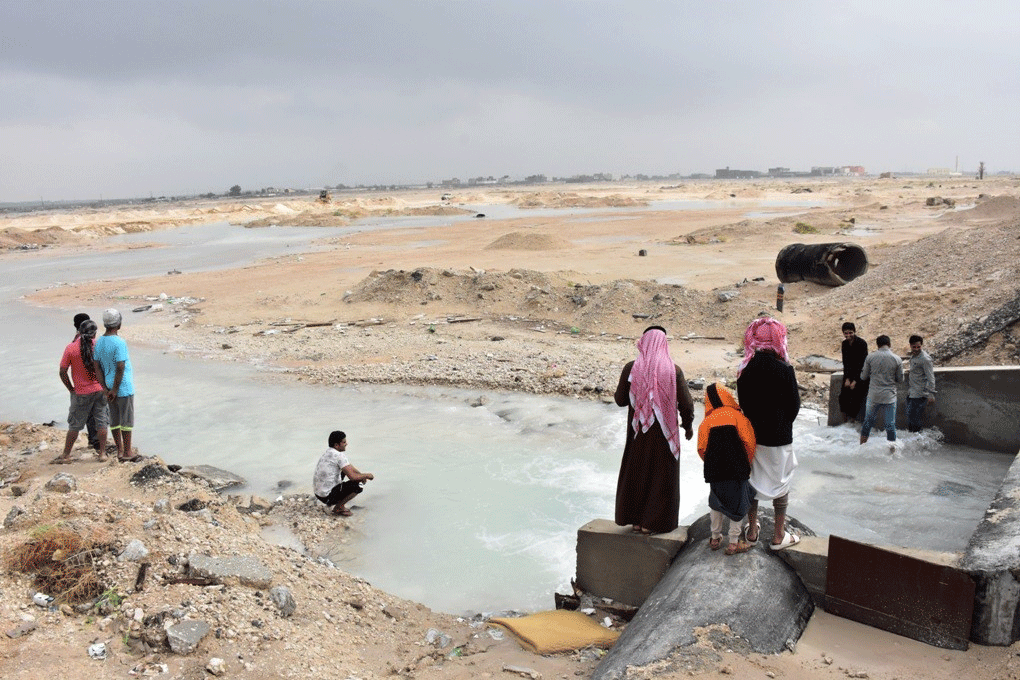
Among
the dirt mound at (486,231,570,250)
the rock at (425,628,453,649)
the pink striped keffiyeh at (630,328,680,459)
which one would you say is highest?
the dirt mound at (486,231,570,250)

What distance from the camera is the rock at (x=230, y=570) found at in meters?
4.72

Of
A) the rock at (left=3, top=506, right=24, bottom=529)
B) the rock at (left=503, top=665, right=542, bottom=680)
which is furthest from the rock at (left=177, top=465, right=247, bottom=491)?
the rock at (left=503, top=665, right=542, bottom=680)

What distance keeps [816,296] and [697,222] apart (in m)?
27.3

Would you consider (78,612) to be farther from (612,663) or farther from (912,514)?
(912,514)

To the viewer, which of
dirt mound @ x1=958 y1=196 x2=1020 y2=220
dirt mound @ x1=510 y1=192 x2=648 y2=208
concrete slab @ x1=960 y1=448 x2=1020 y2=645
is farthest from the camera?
dirt mound @ x1=510 y1=192 x2=648 y2=208

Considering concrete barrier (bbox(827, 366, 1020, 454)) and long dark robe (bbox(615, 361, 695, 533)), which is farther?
concrete barrier (bbox(827, 366, 1020, 454))

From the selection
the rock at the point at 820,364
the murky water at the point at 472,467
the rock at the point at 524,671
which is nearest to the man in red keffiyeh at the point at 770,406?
the rock at the point at 524,671

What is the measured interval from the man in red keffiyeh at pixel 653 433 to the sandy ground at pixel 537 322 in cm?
95

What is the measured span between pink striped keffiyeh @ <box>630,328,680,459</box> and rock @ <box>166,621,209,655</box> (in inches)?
108

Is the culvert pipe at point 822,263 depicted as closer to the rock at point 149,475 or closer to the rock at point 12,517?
the rock at point 149,475

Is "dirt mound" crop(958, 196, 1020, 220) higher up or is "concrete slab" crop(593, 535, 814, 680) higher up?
"dirt mound" crop(958, 196, 1020, 220)

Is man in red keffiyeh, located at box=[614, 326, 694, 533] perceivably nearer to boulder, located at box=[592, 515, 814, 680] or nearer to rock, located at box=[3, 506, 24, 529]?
boulder, located at box=[592, 515, 814, 680]

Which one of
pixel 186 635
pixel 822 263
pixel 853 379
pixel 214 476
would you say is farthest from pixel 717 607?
pixel 822 263

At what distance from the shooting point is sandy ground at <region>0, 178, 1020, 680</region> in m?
3.94
